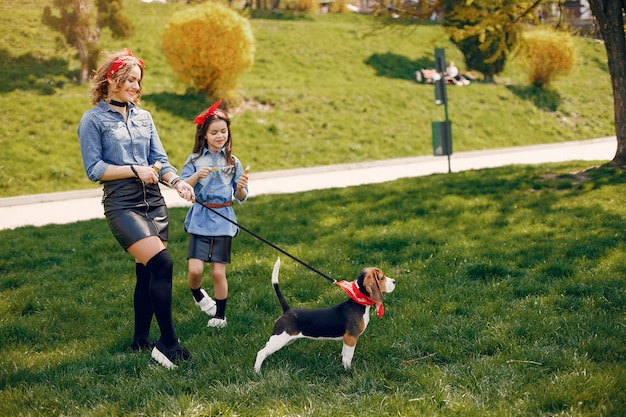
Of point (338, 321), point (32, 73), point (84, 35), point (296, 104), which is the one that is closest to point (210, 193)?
point (338, 321)

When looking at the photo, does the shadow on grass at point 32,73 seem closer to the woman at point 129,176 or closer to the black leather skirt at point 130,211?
the woman at point 129,176

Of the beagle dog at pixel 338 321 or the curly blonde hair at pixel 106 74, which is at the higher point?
the curly blonde hair at pixel 106 74

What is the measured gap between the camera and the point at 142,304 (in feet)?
14.3

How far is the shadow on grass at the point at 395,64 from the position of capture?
2775 centimetres

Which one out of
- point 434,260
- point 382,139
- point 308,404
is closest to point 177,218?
point 434,260

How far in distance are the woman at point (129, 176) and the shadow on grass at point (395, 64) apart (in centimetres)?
2421

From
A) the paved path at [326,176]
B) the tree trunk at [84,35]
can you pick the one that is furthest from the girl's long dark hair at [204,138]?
the tree trunk at [84,35]

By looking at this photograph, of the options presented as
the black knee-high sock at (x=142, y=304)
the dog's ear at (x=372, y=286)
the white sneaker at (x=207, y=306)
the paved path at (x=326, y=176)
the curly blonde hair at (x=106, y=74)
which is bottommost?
the paved path at (x=326, y=176)

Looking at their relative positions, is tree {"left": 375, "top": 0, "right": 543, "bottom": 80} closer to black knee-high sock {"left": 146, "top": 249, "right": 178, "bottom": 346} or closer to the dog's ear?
the dog's ear

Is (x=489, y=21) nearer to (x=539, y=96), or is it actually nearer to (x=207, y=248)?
(x=207, y=248)

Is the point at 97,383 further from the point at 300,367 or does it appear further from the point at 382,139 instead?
the point at 382,139

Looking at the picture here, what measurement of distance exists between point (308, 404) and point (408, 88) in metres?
22.3

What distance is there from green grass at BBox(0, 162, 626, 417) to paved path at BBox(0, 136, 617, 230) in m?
2.60

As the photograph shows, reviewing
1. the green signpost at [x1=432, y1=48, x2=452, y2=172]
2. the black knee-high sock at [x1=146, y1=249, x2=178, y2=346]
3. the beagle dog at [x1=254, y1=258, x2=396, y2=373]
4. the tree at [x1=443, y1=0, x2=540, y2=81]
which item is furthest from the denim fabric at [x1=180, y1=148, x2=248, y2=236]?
the green signpost at [x1=432, y1=48, x2=452, y2=172]
